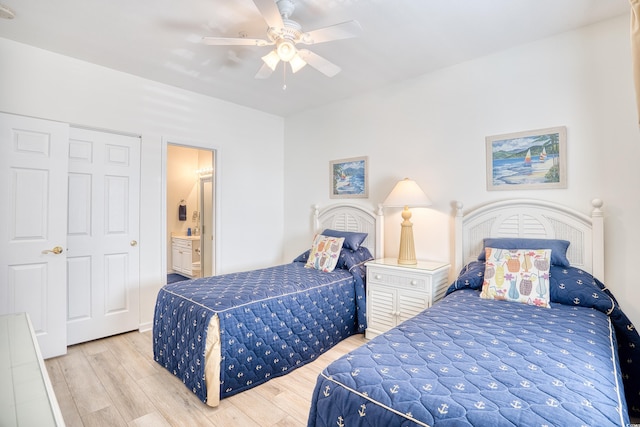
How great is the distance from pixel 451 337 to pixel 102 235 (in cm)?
323

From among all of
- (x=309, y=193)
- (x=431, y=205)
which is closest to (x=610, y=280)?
(x=431, y=205)

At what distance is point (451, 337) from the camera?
1.56 m

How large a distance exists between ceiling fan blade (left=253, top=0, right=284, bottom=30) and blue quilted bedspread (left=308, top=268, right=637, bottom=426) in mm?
1867

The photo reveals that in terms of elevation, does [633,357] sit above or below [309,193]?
below

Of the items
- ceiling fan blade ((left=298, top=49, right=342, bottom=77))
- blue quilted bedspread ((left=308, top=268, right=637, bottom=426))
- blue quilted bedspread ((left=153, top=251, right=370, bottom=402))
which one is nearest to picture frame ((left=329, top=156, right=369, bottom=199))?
blue quilted bedspread ((left=153, top=251, right=370, bottom=402))

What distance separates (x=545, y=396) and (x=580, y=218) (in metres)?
1.87

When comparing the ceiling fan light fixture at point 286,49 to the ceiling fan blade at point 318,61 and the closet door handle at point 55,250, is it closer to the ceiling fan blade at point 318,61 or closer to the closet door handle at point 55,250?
the ceiling fan blade at point 318,61

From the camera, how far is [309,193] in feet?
14.4

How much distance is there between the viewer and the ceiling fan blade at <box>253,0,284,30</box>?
68.4 inches

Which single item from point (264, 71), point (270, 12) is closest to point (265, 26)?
point (264, 71)

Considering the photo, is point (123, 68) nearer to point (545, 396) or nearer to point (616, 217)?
point (545, 396)

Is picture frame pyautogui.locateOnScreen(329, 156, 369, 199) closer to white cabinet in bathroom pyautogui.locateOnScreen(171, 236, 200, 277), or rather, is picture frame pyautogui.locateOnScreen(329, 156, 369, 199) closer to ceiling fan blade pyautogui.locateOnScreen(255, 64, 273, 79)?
ceiling fan blade pyautogui.locateOnScreen(255, 64, 273, 79)

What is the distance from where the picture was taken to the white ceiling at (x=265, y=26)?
2146 millimetres

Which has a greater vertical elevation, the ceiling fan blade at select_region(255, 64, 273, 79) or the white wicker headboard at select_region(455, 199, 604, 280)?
the ceiling fan blade at select_region(255, 64, 273, 79)
